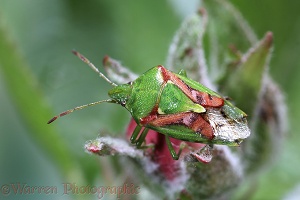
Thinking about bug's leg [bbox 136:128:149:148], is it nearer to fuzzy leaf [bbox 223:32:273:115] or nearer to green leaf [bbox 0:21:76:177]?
fuzzy leaf [bbox 223:32:273:115]

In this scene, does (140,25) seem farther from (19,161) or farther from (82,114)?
(19,161)

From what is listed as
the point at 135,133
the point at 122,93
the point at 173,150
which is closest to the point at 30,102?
the point at 122,93

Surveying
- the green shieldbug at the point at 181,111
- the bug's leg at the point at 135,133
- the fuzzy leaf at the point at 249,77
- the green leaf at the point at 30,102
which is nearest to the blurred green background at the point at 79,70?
the green leaf at the point at 30,102

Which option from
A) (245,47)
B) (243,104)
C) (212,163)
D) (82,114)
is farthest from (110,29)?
(212,163)

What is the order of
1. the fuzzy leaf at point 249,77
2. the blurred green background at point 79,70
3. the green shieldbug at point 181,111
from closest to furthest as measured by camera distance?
the green shieldbug at point 181,111 → the fuzzy leaf at point 249,77 → the blurred green background at point 79,70

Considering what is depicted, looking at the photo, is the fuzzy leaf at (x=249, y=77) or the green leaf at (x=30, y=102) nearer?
the fuzzy leaf at (x=249, y=77)

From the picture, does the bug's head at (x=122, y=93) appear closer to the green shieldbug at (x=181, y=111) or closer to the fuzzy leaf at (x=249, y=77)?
the green shieldbug at (x=181, y=111)

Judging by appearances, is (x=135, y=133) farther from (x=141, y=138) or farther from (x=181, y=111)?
(x=181, y=111)
